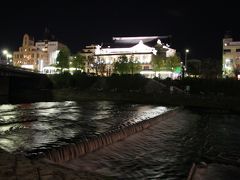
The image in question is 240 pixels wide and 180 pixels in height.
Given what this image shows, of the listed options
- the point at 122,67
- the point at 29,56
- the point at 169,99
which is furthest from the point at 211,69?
the point at 29,56

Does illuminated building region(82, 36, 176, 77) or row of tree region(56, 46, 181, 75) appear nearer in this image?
row of tree region(56, 46, 181, 75)

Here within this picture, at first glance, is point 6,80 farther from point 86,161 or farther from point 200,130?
point 86,161

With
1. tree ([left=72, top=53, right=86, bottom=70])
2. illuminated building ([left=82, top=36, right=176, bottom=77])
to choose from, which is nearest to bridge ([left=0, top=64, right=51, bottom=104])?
tree ([left=72, top=53, right=86, bottom=70])

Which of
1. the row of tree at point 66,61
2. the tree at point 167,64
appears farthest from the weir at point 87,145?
the row of tree at point 66,61

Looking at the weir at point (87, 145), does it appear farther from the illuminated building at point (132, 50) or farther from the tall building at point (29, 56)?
the tall building at point (29, 56)

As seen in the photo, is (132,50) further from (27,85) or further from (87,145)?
(87,145)

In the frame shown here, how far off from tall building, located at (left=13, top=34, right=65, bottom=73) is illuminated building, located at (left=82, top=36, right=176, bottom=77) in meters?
21.9

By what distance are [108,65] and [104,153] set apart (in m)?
95.2

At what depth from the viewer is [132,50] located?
351ft

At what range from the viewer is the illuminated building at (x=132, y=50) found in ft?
339

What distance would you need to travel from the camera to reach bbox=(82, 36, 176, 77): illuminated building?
103188 millimetres

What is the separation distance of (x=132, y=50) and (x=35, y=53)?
144 ft

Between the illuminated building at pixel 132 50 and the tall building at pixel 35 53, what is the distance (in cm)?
2195

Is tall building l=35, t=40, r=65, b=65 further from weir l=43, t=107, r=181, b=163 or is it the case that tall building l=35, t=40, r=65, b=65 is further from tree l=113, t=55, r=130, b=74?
weir l=43, t=107, r=181, b=163
